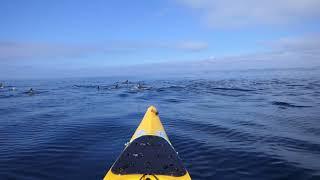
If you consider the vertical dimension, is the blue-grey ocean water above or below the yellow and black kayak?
below

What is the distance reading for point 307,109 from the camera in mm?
28594

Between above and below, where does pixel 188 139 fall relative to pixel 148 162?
below

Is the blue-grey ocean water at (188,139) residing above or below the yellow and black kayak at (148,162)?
below

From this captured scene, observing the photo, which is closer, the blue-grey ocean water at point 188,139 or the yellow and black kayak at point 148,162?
the yellow and black kayak at point 148,162

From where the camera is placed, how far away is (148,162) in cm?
1054

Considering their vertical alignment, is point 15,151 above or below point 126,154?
below

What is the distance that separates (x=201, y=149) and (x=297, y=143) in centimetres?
555

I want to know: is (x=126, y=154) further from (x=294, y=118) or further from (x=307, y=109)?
(x=307, y=109)

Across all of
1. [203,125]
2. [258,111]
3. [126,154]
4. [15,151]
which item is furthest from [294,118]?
[15,151]

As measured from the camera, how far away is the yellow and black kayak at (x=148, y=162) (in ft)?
31.4

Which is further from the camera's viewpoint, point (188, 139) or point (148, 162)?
point (188, 139)

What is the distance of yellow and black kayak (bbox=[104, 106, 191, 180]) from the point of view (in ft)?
31.4

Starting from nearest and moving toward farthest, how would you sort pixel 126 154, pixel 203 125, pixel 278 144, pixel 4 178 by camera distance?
pixel 126 154 → pixel 4 178 → pixel 278 144 → pixel 203 125

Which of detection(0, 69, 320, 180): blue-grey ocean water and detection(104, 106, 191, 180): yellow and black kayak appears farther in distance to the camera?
detection(0, 69, 320, 180): blue-grey ocean water
